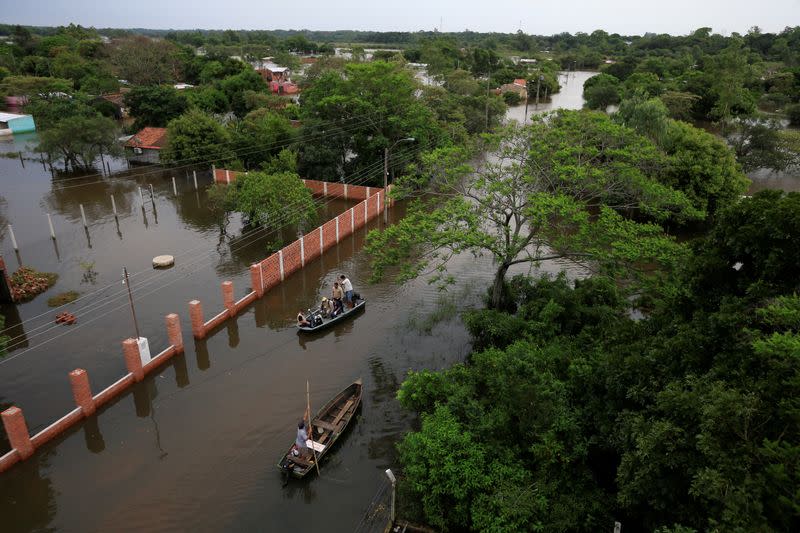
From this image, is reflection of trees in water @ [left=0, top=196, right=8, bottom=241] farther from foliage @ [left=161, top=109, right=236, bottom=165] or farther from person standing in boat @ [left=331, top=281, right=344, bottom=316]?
person standing in boat @ [left=331, top=281, right=344, bottom=316]

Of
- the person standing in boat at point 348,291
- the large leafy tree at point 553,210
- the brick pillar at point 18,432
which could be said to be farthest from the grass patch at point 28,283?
the large leafy tree at point 553,210

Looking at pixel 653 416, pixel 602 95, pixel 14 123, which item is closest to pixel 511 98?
pixel 602 95

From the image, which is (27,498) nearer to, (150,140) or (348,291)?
(348,291)

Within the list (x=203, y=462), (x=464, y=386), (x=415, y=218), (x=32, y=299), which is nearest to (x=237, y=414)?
(x=203, y=462)

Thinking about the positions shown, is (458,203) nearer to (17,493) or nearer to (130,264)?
(17,493)

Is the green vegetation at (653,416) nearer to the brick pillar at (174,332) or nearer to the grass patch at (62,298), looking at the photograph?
the brick pillar at (174,332)

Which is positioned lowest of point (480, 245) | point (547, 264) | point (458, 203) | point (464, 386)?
point (547, 264)
